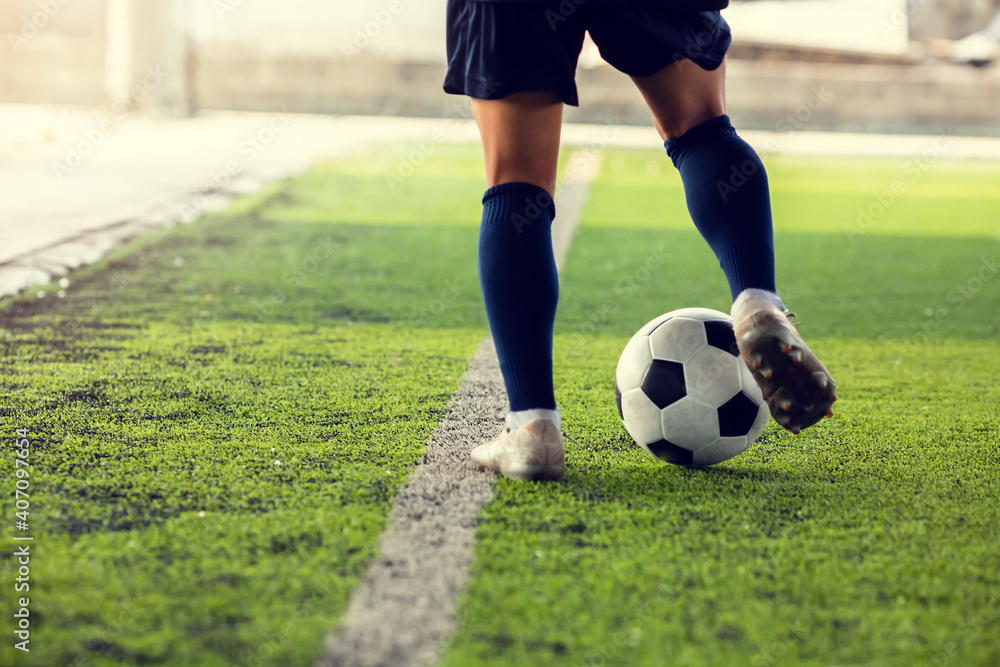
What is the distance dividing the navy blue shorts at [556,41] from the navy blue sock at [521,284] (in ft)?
0.73

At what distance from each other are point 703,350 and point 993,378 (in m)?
1.50

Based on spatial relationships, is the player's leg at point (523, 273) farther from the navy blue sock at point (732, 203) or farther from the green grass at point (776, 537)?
the navy blue sock at point (732, 203)

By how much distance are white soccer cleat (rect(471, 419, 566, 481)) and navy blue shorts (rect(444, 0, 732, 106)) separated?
0.67 metres

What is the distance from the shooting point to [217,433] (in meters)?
2.33

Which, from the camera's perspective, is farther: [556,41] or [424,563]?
[556,41]

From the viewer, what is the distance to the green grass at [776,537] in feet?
4.42

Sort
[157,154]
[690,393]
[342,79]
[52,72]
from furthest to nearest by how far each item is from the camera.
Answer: [342,79] < [52,72] < [157,154] < [690,393]

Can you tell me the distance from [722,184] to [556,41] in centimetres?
47

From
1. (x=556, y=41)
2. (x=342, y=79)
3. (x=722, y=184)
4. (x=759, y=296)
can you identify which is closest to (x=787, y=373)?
(x=759, y=296)

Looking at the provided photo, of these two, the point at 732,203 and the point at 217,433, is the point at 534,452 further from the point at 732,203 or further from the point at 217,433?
the point at 217,433

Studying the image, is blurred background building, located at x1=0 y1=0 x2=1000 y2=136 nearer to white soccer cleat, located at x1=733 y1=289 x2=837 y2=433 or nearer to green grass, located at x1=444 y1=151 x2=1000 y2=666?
green grass, located at x1=444 y1=151 x2=1000 y2=666

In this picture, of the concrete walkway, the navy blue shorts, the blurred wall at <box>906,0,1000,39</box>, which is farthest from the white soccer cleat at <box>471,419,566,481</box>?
the blurred wall at <box>906,0,1000,39</box>

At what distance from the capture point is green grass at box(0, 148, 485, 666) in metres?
1.40

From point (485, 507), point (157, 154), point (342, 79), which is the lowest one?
point (342, 79)
